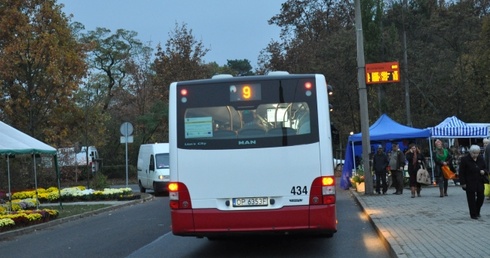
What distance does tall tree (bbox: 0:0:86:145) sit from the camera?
34469 millimetres

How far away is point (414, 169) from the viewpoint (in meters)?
22.0

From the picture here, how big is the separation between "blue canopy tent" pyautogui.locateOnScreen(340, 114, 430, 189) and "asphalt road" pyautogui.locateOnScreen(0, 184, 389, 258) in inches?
453

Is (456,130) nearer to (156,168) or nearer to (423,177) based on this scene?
(423,177)

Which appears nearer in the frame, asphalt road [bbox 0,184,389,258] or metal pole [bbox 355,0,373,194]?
asphalt road [bbox 0,184,389,258]

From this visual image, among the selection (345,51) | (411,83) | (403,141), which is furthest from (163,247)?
(411,83)

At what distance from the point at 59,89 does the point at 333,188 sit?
2861 centimetres

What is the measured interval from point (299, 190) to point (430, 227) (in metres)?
4.04

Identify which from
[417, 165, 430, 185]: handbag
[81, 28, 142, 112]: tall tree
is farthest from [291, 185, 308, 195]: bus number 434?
[81, 28, 142, 112]: tall tree

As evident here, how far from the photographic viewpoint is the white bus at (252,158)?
34.2 ft

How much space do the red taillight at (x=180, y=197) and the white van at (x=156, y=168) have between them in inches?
814

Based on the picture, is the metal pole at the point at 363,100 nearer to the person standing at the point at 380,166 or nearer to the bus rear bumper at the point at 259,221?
the person standing at the point at 380,166

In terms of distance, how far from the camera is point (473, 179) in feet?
46.7

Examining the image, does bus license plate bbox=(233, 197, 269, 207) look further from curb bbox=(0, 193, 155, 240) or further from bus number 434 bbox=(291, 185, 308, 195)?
curb bbox=(0, 193, 155, 240)

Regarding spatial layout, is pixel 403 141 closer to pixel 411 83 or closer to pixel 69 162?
pixel 411 83
